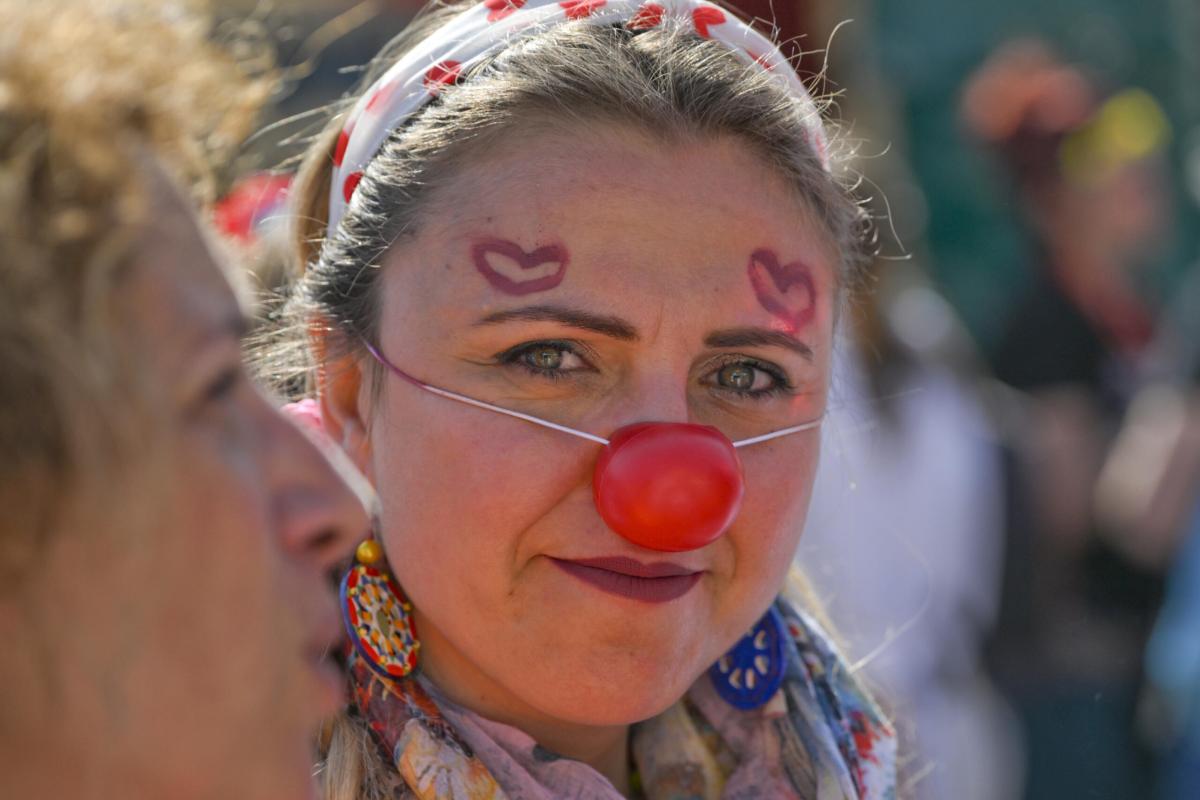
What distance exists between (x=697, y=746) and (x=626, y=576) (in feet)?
1.46

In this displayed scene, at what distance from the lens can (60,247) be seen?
1.07 metres

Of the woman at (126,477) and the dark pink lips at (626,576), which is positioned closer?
the woman at (126,477)

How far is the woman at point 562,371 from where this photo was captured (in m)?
1.81

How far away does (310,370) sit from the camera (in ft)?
7.09

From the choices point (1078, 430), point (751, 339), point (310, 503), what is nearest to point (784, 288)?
point (751, 339)

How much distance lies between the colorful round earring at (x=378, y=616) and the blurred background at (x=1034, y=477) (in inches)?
42.8

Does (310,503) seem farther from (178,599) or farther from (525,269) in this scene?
(525,269)

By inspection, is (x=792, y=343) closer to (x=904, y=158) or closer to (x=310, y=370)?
(x=310, y=370)

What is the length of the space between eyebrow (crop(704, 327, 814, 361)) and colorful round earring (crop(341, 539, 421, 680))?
532 millimetres

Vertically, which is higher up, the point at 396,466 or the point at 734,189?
the point at 734,189

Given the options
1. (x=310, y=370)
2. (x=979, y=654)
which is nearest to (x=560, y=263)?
(x=310, y=370)

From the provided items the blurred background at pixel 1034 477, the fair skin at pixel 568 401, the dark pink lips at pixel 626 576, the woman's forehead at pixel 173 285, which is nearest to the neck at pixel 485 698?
the fair skin at pixel 568 401

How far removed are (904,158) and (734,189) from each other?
4.51 meters

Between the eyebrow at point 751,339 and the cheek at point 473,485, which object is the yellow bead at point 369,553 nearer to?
the cheek at point 473,485
